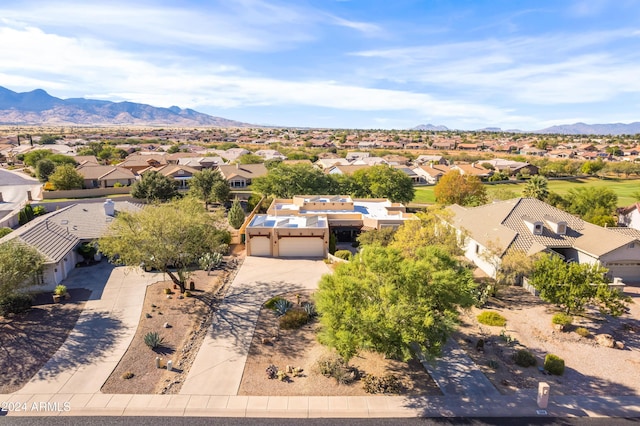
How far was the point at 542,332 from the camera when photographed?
27406 mm

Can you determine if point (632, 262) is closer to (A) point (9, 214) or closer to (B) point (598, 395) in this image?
(B) point (598, 395)

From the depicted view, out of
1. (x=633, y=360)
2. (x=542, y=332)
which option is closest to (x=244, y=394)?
(x=542, y=332)

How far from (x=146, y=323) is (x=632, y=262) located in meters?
42.5

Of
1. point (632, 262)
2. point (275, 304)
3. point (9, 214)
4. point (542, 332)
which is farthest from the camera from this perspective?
point (9, 214)

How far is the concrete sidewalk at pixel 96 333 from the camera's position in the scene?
2121cm

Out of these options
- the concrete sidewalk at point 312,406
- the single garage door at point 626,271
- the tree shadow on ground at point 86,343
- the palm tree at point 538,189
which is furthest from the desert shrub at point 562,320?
the palm tree at point 538,189

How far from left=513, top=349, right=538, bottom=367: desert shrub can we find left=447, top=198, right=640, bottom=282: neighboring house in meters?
12.4

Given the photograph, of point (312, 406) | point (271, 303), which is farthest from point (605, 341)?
point (271, 303)

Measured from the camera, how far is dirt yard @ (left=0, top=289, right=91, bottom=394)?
21.9 meters

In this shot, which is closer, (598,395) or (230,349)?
(598,395)

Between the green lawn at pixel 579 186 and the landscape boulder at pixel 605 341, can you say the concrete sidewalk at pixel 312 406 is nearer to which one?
the landscape boulder at pixel 605 341

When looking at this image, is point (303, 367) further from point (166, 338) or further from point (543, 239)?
point (543, 239)

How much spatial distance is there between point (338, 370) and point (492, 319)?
43.6ft

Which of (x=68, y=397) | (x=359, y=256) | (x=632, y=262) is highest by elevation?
(x=359, y=256)
